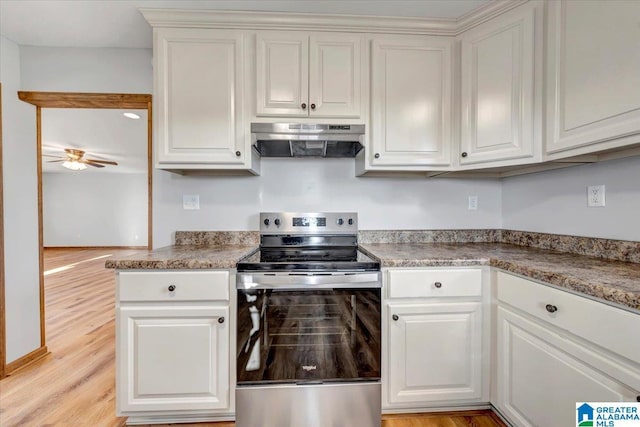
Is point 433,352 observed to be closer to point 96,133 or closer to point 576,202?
point 576,202

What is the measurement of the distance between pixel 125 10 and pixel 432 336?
243cm

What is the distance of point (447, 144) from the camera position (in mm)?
1760

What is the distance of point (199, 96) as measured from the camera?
5.49 feet

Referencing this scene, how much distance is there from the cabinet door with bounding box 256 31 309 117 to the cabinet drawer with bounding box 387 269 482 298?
41.9 inches

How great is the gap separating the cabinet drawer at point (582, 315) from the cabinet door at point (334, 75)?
1228mm

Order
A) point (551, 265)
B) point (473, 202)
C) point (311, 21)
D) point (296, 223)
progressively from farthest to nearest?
point (473, 202) → point (296, 223) → point (311, 21) → point (551, 265)

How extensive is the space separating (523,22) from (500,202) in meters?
1.14

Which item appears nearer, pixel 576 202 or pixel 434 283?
pixel 434 283

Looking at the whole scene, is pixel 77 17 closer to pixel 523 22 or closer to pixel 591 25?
pixel 523 22

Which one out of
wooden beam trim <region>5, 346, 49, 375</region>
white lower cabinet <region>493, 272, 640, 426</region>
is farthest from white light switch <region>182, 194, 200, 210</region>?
white lower cabinet <region>493, 272, 640, 426</region>

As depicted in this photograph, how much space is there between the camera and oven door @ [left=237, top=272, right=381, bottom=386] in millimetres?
1388

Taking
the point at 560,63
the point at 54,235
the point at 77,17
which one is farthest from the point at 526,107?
the point at 54,235

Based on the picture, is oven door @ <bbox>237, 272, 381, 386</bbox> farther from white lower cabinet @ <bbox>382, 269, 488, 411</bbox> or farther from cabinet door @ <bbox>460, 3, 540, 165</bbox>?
cabinet door @ <bbox>460, 3, 540, 165</bbox>

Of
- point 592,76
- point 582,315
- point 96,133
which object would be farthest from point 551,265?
point 96,133
